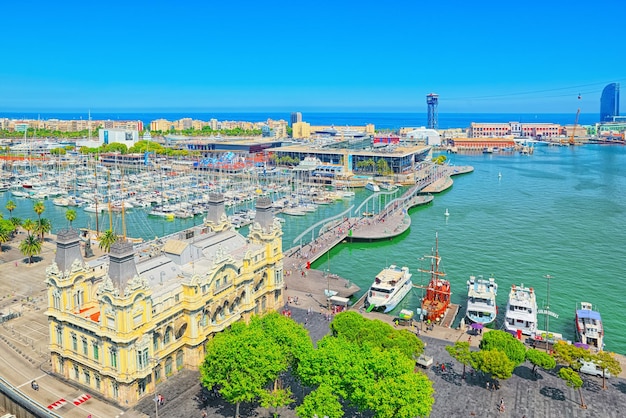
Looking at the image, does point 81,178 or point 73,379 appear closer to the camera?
point 73,379

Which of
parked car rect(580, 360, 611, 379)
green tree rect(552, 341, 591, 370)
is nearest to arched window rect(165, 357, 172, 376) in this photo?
green tree rect(552, 341, 591, 370)

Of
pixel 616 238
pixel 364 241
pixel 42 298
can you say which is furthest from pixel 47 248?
pixel 616 238

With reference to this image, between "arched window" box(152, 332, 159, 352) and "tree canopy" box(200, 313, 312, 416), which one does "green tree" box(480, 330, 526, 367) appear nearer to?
"tree canopy" box(200, 313, 312, 416)

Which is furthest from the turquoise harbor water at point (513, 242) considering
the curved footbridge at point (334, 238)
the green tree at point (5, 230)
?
the green tree at point (5, 230)

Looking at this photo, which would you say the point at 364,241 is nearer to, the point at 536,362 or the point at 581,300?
the point at 581,300

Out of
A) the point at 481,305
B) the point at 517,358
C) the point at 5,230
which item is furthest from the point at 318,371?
the point at 5,230

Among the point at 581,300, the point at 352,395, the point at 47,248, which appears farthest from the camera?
the point at 47,248
